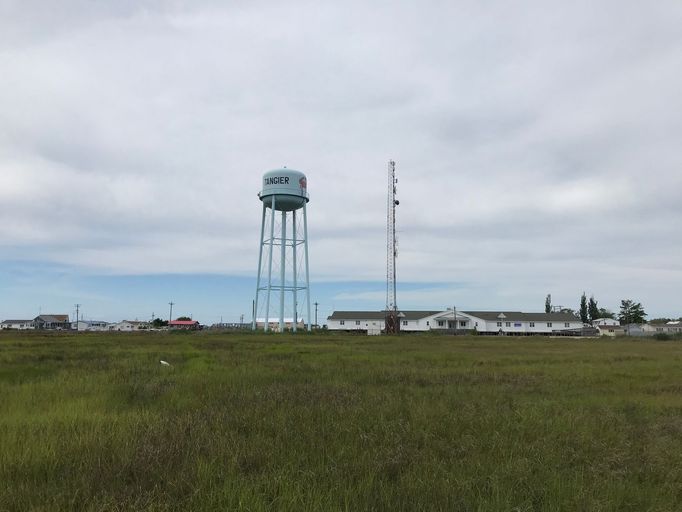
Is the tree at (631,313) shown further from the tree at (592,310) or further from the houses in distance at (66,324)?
the houses in distance at (66,324)

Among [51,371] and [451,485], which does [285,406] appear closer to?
[451,485]

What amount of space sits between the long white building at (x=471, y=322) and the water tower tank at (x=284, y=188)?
41113mm

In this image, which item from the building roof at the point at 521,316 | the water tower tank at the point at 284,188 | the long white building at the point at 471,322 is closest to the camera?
the water tower tank at the point at 284,188

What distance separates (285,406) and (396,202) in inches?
3025

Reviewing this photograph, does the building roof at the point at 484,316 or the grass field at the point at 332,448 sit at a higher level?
the building roof at the point at 484,316

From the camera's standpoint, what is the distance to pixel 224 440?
718 cm

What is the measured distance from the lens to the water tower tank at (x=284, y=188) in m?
65.0

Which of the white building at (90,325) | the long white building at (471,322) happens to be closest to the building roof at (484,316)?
the long white building at (471,322)

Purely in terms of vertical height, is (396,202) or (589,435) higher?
(396,202)

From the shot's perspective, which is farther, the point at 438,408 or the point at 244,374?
the point at 244,374

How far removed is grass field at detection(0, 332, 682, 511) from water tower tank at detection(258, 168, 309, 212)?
171 ft

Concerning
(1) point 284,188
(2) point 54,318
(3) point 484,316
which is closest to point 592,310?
(3) point 484,316

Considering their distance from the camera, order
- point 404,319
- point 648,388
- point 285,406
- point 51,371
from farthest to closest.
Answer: point 404,319
point 51,371
point 648,388
point 285,406

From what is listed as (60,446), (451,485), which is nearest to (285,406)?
(60,446)
